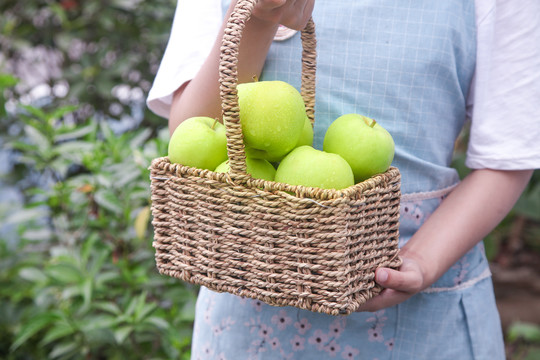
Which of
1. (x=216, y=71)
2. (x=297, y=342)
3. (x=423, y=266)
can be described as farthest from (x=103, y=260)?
(x=423, y=266)

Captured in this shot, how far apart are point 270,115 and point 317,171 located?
4.2 inches

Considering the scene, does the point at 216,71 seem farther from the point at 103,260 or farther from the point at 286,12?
the point at 103,260

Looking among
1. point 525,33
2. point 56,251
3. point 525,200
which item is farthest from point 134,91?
point 525,33

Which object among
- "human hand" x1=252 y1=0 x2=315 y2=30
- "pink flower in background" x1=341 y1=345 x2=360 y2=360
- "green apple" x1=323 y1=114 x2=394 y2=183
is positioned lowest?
"pink flower in background" x1=341 y1=345 x2=360 y2=360

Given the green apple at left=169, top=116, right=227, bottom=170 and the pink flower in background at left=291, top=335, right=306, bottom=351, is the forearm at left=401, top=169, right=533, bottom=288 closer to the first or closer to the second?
the pink flower in background at left=291, top=335, right=306, bottom=351

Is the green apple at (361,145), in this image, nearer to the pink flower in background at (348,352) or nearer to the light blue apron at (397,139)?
the light blue apron at (397,139)

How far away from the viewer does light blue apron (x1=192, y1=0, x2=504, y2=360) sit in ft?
3.12

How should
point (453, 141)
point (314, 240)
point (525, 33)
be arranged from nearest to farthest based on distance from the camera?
point (314, 240) < point (525, 33) < point (453, 141)

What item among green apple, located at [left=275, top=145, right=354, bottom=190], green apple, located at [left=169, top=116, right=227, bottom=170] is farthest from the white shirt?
green apple, located at [left=275, top=145, right=354, bottom=190]

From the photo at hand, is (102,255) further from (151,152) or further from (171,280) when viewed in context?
(151,152)

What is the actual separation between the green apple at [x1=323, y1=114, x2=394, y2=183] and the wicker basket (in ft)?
0.09

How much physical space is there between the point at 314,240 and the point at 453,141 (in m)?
0.47

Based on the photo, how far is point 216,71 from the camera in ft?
2.90

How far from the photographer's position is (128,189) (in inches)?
61.2
